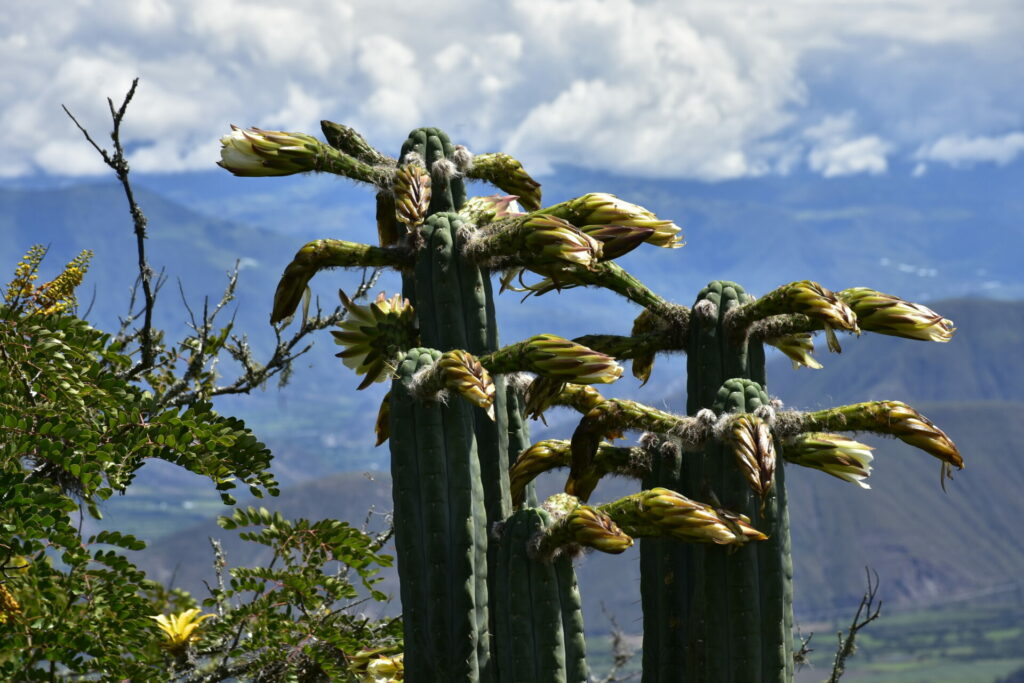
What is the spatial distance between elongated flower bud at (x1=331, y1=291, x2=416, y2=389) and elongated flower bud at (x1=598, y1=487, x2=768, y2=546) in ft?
4.16

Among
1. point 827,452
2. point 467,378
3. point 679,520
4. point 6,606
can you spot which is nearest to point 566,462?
point 679,520

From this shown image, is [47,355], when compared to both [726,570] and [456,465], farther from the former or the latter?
[726,570]

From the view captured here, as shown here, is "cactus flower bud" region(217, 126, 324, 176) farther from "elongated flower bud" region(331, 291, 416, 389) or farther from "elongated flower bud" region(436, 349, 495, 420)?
"elongated flower bud" region(436, 349, 495, 420)

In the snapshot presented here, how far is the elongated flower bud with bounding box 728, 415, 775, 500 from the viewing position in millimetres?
4090

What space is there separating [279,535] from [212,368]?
274 cm

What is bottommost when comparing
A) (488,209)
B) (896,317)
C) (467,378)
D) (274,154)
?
(467,378)

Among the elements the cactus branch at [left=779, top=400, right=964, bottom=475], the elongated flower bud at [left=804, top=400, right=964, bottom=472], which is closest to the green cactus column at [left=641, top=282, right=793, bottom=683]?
the cactus branch at [left=779, top=400, right=964, bottom=475]

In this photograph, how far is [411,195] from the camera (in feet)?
15.5

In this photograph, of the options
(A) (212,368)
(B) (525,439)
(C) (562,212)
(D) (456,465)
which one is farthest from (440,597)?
(A) (212,368)

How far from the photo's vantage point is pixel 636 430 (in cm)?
478

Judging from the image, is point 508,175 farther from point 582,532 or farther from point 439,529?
point 582,532

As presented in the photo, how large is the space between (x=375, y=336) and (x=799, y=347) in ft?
6.25

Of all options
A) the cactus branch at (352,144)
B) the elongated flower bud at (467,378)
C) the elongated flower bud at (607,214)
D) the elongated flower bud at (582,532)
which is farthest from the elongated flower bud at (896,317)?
the cactus branch at (352,144)

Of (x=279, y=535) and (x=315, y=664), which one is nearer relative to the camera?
(x=315, y=664)
